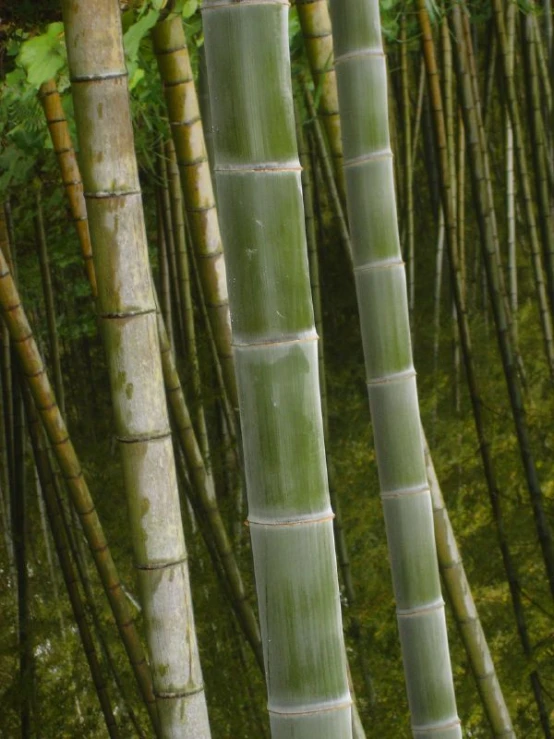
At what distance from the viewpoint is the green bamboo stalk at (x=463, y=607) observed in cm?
153

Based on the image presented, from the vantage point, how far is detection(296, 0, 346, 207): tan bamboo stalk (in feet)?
4.40

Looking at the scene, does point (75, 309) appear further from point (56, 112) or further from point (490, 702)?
point (490, 702)

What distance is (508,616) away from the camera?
167 inches

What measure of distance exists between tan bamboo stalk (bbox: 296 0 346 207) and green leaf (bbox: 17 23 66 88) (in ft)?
1.67

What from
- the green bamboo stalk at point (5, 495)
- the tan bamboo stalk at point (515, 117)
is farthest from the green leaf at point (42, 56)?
the green bamboo stalk at point (5, 495)

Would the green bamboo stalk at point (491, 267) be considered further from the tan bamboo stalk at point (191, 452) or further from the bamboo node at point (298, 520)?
the bamboo node at point (298, 520)

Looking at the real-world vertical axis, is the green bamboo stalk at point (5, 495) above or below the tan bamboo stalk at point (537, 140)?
below

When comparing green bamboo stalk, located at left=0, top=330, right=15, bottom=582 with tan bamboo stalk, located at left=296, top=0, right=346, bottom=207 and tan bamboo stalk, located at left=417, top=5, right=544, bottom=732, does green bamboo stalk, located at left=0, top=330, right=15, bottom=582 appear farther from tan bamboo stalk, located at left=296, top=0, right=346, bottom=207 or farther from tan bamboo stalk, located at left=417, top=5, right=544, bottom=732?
tan bamboo stalk, located at left=296, top=0, right=346, bottom=207

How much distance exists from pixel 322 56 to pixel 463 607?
0.98 meters

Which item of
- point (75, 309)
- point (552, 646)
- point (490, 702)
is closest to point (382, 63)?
point (490, 702)

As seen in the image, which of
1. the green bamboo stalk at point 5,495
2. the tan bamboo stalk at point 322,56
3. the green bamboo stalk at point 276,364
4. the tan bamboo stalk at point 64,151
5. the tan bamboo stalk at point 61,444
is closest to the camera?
the green bamboo stalk at point 276,364

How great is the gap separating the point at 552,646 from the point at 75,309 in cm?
407

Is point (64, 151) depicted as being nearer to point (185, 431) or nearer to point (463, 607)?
point (185, 431)

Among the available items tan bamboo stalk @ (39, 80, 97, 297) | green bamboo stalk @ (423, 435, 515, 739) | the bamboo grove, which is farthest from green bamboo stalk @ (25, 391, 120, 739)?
green bamboo stalk @ (423, 435, 515, 739)
